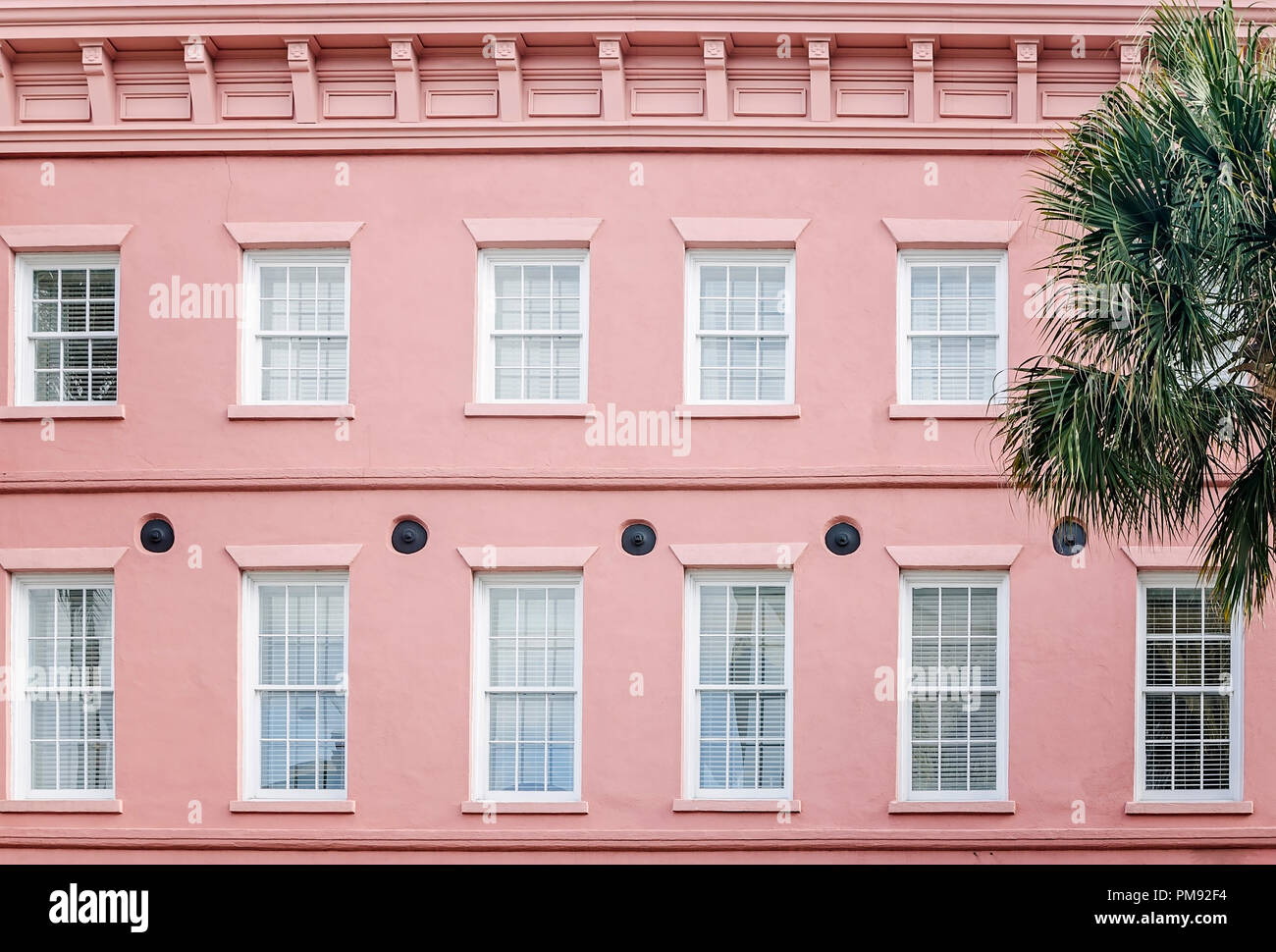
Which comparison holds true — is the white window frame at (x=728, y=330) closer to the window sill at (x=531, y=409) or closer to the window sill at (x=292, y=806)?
the window sill at (x=531, y=409)

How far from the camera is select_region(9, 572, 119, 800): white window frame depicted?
12312 millimetres

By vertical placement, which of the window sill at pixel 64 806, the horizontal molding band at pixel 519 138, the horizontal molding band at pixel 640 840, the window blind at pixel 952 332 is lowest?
the horizontal molding band at pixel 640 840

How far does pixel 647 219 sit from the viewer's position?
12.4 meters

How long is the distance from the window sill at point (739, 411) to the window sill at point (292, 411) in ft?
9.88

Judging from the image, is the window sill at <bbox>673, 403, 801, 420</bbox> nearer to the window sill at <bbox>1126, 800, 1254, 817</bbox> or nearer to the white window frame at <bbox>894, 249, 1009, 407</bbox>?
the white window frame at <bbox>894, 249, 1009, 407</bbox>

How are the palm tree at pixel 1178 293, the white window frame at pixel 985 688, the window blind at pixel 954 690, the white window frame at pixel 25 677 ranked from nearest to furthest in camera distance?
the palm tree at pixel 1178 293 < the white window frame at pixel 985 688 < the window blind at pixel 954 690 < the white window frame at pixel 25 677

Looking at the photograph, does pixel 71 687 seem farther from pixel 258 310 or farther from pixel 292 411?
pixel 258 310

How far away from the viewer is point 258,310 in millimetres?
12664

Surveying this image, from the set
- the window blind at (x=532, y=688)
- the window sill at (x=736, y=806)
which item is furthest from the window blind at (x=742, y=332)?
the window sill at (x=736, y=806)

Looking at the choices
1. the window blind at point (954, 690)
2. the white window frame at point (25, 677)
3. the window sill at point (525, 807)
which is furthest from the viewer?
the white window frame at point (25, 677)

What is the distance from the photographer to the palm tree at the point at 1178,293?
8906mm

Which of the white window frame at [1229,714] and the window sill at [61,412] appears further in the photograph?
the window sill at [61,412]

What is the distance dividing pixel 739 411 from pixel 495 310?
2.46 meters
